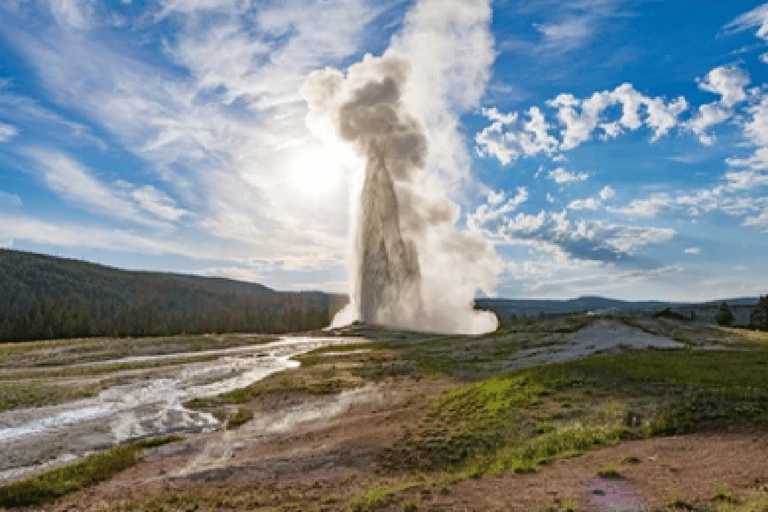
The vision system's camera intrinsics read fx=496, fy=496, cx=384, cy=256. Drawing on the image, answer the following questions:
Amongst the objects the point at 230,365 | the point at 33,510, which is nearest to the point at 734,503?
the point at 33,510

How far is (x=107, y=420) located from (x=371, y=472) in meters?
23.0

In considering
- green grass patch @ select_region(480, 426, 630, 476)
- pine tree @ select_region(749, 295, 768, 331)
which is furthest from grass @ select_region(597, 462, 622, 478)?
pine tree @ select_region(749, 295, 768, 331)

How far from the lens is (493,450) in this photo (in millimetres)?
20641

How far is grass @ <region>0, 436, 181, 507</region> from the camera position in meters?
19.0

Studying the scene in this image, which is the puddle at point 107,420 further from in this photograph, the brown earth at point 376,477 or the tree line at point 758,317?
the tree line at point 758,317

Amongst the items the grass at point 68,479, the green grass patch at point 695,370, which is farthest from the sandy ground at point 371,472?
the green grass patch at point 695,370

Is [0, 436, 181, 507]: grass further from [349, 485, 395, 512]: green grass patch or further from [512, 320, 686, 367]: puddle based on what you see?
[512, 320, 686, 367]: puddle

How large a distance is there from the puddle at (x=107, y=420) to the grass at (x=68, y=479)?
6.97 feet

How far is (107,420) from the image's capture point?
33562 mm

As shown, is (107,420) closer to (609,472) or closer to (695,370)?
(609,472)

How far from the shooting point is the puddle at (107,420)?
85.5ft

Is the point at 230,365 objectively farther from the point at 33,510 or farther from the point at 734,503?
the point at 734,503

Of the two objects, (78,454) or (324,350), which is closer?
(78,454)

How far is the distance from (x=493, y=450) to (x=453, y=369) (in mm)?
30261
